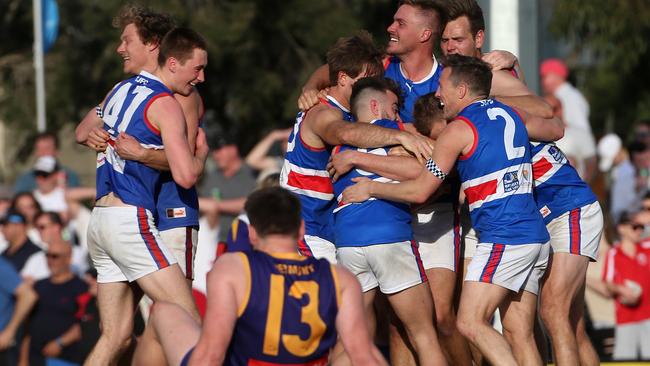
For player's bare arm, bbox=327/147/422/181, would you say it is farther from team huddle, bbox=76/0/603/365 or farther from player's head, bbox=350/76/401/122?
player's head, bbox=350/76/401/122

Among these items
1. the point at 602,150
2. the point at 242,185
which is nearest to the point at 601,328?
the point at 242,185

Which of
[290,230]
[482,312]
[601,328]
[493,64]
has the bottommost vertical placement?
[601,328]

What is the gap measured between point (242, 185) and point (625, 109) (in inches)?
647

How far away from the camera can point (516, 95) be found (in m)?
8.27

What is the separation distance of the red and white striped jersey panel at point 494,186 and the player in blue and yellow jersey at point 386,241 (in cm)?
39

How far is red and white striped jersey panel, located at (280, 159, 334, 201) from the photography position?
27.2 ft

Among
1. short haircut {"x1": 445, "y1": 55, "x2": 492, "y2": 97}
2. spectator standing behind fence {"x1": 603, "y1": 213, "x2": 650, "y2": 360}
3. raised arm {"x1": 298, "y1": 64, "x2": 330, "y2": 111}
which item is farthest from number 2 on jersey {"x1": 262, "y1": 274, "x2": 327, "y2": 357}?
spectator standing behind fence {"x1": 603, "y1": 213, "x2": 650, "y2": 360}

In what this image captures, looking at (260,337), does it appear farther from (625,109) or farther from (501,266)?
(625,109)

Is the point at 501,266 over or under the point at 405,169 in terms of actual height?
under

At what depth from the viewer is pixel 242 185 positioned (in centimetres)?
1390

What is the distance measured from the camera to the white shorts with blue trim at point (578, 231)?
8055 millimetres

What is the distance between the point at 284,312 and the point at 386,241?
1.75m

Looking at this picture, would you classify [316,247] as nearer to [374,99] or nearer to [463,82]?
[374,99]

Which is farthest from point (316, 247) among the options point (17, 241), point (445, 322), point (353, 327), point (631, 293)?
point (17, 241)
